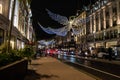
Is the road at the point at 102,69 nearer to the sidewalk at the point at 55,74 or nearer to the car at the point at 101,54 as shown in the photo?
the sidewalk at the point at 55,74

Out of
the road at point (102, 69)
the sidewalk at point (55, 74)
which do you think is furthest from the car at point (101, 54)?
the sidewalk at point (55, 74)

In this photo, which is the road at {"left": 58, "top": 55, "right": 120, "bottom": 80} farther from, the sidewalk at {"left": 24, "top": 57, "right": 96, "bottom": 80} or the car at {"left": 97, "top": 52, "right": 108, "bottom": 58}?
the car at {"left": 97, "top": 52, "right": 108, "bottom": 58}

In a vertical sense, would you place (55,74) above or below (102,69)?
above

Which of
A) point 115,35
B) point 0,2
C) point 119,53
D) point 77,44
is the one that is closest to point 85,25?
point 77,44

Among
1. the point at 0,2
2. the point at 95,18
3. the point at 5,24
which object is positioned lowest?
the point at 5,24

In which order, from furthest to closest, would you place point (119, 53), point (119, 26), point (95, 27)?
point (95, 27), point (119, 26), point (119, 53)

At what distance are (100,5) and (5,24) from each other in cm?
5139

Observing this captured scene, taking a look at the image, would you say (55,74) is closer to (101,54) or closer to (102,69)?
(102,69)

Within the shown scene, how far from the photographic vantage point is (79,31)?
95688 millimetres

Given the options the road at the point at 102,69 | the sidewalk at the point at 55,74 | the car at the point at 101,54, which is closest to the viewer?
the sidewalk at the point at 55,74

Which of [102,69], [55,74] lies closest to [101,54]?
[102,69]

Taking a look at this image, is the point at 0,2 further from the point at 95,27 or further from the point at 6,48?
the point at 95,27

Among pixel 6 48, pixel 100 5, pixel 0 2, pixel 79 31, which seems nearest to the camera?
pixel 6 48

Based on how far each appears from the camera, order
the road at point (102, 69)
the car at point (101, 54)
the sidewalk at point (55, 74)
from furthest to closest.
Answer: the car at point (101, 54), the road at point (102, 69), the sidewalk at point (55, 74)
